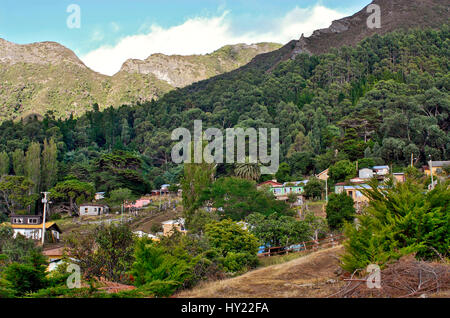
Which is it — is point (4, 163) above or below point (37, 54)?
below

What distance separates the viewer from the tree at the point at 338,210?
1089 inches

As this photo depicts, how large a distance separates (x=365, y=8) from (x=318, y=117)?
8287 centimetres

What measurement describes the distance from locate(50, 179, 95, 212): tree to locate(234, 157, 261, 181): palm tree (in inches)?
733

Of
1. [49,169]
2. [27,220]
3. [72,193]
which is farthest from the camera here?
[49,169]

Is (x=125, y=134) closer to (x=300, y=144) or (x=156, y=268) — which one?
(x=300, y=144)

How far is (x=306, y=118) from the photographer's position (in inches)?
3216

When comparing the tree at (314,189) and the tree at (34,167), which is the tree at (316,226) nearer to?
the tree at (314,189)

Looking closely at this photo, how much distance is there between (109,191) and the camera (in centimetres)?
6038

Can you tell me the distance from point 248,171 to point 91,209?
64.2 feet

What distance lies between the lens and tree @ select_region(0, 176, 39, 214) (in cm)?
5253

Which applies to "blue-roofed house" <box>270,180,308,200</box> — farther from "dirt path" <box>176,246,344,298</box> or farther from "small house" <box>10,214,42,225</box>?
"dirt path" <box>176,246,344,298</box>

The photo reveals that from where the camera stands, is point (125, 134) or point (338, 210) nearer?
point (338, 210)

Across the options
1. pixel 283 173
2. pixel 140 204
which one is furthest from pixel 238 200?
pixel 140 204

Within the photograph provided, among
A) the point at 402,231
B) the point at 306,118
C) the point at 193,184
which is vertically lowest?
the point at 402,231
